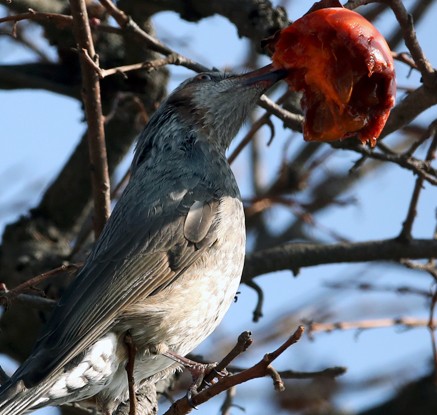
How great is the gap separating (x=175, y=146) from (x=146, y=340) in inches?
48.0

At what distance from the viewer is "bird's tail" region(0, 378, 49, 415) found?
4.13 metres

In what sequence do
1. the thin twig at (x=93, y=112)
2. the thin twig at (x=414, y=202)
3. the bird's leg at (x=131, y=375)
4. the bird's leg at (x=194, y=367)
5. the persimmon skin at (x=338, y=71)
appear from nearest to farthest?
the bird's leg at (x=131, y=375)
the bird's leg at (x=194, y=367)
the persimmon skin at (x=338, y=71)
the thin twig at (x=93, y=112)
the thin twig at (x=414, y=202)

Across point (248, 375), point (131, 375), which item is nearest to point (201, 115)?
Answer: point (131, 375)

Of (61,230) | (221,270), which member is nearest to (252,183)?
(61,230)

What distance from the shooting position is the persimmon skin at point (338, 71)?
4414 millimetres

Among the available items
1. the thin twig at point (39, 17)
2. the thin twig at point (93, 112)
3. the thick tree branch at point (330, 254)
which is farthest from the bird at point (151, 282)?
the thin twig at point (39, 17)

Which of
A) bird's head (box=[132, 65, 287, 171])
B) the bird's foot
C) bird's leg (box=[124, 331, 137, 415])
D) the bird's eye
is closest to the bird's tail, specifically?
bird's leg (box=[124, 331, 137, 415])

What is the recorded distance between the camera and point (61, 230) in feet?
21.6

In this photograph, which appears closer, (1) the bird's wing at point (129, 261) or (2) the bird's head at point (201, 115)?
(1) the bird's wing at point (129, 261)

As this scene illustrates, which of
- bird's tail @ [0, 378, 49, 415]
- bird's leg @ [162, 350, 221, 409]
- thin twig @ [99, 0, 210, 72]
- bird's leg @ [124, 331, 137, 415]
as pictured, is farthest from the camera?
thin twig @ [99, 0, 210, 72]

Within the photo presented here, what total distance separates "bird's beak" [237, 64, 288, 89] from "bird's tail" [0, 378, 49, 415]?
186cm

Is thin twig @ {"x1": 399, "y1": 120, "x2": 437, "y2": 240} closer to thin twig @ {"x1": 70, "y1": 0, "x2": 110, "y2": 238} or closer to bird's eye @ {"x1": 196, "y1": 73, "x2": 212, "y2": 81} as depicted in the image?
bird's eye @ {"x1": 196, "y1": 73, "x2": 212, "y2": 81}

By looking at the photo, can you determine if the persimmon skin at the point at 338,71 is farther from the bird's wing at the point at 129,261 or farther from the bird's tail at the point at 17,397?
the bird's tail at the point at 17,397

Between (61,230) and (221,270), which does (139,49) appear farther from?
(221,270)
